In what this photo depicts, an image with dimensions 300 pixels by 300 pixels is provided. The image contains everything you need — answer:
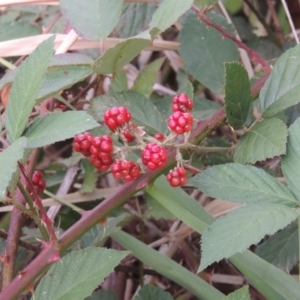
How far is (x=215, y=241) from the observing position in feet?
2.03

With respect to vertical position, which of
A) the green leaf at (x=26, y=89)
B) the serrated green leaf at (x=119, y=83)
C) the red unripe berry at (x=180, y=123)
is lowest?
the serrated green leaf at (x=119, y=83)

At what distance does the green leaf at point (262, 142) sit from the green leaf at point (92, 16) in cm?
30

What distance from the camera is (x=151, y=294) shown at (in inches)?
32.8

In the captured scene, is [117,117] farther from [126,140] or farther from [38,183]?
[38,183]

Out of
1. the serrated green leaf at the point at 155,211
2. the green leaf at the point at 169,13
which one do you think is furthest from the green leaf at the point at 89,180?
the green leaf at the point at 169,13

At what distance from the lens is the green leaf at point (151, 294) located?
2.72 ft

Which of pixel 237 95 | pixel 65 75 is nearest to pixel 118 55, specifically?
Answer: pixel 65 75

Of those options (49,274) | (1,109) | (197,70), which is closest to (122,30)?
(197,70)

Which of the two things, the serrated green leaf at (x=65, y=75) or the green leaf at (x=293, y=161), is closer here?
the green leaf at (x=293, y=161)

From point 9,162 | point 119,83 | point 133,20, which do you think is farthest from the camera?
point 133,20

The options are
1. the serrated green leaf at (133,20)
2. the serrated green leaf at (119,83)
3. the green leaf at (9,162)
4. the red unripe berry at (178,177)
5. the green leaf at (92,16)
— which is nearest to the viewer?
the green leaf at (9,162)

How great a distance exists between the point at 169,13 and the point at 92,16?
179 millimetres

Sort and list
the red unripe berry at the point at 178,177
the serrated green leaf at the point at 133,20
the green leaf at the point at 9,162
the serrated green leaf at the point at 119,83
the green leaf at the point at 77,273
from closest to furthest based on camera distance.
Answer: the green leaf at the point at 9,162, the green leaf at the point at 77,273, the red unripe berry at the point at 178,177, the serrated green leaf at the point at 119,83, the serrated green leaf at the point at 133,20

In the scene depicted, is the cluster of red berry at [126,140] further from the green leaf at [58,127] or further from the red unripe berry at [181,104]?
the green leaf at [58,127]
